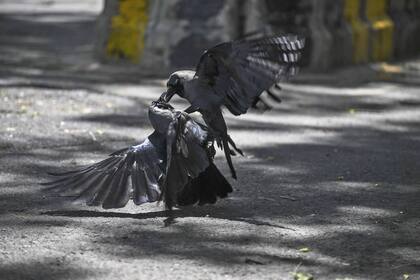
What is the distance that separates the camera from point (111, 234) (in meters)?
5.00

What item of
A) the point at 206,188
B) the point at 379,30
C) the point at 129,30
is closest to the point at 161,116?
the point at 206,188

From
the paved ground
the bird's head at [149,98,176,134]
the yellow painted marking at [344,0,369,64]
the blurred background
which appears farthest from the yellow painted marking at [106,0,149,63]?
the bird's head at [149,98,176,134]

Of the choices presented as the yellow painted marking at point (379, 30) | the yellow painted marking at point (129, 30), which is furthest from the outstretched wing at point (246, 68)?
the yellow painted marking at point (379, 30)

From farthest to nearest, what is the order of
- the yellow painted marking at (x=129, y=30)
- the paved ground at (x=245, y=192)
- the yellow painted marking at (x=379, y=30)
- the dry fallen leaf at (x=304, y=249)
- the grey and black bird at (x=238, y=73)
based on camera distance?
the yellow painted marking at (x=379, y=30)
the yellow painted marking at (x=129, y=30)
the grey and black bird at (x=238, y=73)
the dry fallen leaf at (x=304, y=249)
the paved ground at (x=245, y=192)

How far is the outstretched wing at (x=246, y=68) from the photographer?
542 centimetres

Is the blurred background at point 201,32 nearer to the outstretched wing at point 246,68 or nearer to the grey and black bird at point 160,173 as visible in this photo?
the outstretched wing at point 246,68

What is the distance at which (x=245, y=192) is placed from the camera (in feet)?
20.0

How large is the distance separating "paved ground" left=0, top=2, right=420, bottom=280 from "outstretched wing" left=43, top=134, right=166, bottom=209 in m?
0.12

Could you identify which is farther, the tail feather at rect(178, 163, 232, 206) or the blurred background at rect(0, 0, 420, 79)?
the blurred background at rect(0, 0, 420, 79)

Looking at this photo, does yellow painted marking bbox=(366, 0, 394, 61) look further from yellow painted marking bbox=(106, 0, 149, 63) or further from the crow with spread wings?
the crow with spread wings

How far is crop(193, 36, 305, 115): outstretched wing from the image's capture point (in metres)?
5.42

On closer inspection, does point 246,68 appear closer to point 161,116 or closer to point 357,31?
point 161,116

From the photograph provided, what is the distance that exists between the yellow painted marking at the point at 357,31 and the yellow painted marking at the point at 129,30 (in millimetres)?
2544

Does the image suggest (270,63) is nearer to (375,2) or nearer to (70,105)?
(70,105)
